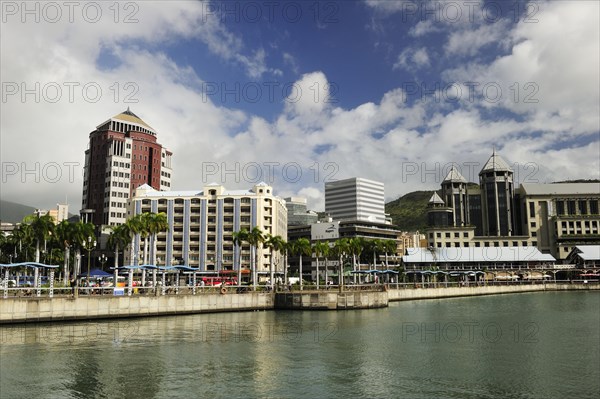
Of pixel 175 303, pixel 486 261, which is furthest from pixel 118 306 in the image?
pixel 486 261

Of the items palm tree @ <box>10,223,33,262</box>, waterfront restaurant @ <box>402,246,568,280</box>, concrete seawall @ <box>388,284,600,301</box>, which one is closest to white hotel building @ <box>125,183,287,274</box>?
palm tree @ <box>10,223,33,262</box>

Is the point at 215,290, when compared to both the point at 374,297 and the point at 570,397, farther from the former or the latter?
the point at 570,397

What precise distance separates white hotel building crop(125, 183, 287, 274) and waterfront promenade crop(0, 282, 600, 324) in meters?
73.6

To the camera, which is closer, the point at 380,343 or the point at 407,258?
the point at 380,343

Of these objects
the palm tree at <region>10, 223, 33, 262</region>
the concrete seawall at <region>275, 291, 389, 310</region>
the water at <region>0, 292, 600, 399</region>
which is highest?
the palm tree at <region>10, 223, 33, 262</region>

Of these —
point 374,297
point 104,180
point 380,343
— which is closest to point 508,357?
point 380,343

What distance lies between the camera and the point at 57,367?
34.8 meters

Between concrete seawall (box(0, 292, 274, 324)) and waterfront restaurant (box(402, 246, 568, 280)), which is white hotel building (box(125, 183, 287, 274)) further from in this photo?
concrete seawall (box(0, 292, 274, 324))

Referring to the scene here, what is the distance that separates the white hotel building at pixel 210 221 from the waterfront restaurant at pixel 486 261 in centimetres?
5082

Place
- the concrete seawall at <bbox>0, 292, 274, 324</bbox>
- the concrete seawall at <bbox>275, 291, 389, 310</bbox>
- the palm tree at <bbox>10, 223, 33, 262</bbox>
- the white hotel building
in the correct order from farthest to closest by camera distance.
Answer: the white hotel building < the palm tree at <bbox>10, 223, 33, 262</bbox> < the concrete seawall at <bbox>275, 291, 389, 310</bbox> < the concrete seawall at <bbox>0, 292, 274, 324</bbox>

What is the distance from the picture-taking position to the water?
98.7 ft

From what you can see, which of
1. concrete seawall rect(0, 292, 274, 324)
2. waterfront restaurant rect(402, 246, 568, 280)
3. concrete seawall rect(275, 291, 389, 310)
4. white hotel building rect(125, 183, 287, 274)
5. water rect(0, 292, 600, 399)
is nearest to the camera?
water rect(0, 292, 600, 399)

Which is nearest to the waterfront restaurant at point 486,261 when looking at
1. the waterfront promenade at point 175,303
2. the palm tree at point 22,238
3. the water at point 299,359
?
the waterfront promenade at point 175,303

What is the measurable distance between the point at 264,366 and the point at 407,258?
153230 millimetres
